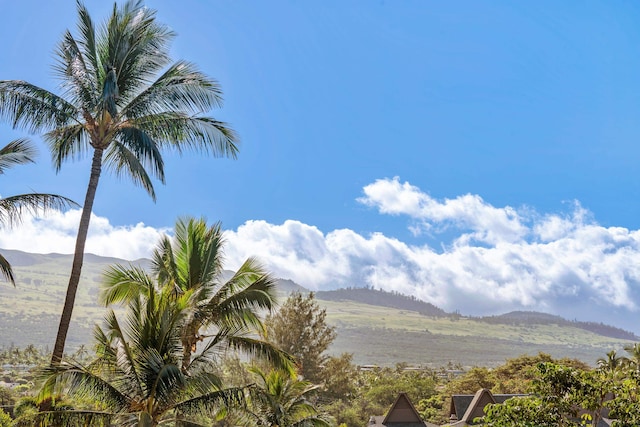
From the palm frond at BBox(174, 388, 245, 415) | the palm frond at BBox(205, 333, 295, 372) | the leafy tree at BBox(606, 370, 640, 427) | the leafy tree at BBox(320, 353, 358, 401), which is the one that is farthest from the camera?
the leafy tree at BBox(320, 353, 358, 401)

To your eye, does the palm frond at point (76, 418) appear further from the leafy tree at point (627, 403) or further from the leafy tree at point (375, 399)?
the leafy tree at point (375, 399)

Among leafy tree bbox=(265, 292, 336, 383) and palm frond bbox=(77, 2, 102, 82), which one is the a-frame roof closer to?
leafy tree bbox=(265, 292, 336, 383)

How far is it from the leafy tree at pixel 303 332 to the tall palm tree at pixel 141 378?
98.3ft

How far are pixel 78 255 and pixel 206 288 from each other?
305 centimetres

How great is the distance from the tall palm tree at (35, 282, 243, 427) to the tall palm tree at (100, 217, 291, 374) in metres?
0.83

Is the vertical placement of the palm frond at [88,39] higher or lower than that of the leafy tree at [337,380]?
higher

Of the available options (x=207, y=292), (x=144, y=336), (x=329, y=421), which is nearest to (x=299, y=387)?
(x=329, y=421)

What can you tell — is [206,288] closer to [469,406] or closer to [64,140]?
[64,140]

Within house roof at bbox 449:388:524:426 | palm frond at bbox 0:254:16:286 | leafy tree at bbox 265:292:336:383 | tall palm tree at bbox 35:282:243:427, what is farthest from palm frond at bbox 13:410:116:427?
leafy tree at bbox 265:292:336:383

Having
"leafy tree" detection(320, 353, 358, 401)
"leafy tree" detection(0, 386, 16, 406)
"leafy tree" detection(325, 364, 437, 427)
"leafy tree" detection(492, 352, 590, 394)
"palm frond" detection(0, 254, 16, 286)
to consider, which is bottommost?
"leafy tree" detection(0, 386, 16, 406)

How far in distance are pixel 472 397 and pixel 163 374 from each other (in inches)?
986

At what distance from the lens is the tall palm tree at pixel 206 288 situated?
12.4m

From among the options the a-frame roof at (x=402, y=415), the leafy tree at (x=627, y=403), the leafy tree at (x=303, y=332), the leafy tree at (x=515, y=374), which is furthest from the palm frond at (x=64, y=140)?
the leafy tree at (x=515, y=374)

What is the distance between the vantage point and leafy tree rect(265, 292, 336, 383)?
40.5 meters
